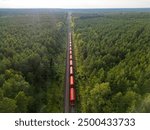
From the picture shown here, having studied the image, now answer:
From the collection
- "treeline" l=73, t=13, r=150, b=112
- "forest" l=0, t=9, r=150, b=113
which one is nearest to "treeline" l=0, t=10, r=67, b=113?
"forest" l=0, t=9, r=150, b=113

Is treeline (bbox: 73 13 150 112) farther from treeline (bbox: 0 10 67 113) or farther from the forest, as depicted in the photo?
treeline (bbox: 0 10 67 113)

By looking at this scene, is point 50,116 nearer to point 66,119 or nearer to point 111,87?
point 66,119

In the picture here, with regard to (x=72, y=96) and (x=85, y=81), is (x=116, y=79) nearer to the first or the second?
(x=72, y=96)

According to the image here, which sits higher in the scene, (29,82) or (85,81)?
(29,82)

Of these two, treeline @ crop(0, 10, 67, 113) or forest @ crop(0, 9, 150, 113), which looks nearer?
forest @ crop(0, 9, 150, 113)

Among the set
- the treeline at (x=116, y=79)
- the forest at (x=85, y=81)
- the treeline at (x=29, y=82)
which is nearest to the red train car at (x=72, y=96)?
the forest at (x=85, y=81)

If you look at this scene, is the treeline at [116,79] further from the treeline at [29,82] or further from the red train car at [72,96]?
the treeline at [29,82]

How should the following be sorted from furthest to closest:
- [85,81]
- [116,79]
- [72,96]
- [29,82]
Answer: [85,81] < [29,82] < [72,96] < [116,79]

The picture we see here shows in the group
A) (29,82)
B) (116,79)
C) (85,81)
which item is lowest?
(85,81)

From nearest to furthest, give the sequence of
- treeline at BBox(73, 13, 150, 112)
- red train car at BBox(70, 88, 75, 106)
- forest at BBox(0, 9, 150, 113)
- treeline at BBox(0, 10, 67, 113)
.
Result: treeline at BBox(73, 13, 150, 112), forest at BBox(0, 9, 150, 113), treeline at BBox(0, 10, 67, 113), red train car at BBox(70, 88, 75, 106)

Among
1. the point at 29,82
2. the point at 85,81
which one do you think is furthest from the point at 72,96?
the point at 29,82

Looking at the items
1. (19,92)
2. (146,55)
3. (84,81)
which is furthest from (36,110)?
(146,55)
